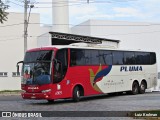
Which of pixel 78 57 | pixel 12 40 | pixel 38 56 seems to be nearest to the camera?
pixel 38 56

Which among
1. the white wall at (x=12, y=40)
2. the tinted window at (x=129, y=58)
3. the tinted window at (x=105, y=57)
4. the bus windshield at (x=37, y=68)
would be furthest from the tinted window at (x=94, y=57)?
the white wall at (x=12, y=40)

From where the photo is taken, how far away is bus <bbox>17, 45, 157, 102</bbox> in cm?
2128

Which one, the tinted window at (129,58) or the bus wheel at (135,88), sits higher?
the tinted window at (129,58)

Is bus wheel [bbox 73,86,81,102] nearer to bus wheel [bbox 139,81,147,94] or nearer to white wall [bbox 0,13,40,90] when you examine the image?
bus wheel [bbox 139,81,147,94]

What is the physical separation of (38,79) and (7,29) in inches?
1329

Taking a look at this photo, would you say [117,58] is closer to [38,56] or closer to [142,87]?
[142,87]

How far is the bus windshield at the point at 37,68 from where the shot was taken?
21.2m

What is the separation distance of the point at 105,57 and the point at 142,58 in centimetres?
502

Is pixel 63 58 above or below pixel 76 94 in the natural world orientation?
above

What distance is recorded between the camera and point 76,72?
2267 centimetres

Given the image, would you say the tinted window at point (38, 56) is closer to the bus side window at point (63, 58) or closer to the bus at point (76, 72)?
the bus at point (76, 72)

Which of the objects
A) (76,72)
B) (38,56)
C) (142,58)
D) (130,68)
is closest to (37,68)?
(38,56)

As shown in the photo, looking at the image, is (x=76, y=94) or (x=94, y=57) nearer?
(x=76, y=94)

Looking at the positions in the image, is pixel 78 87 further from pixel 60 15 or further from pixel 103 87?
pixel 60 15
